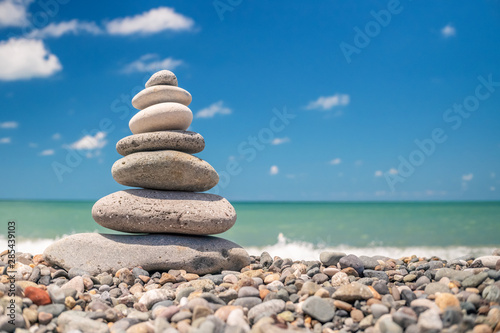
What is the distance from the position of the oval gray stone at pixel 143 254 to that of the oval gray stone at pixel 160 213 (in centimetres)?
23

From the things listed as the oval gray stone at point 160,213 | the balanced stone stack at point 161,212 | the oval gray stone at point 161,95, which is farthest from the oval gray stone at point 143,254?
the oval gray stone at point 161,95

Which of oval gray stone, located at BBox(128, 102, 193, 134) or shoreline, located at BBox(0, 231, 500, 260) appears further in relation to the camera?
shoreline, located at BBox(0, 231, 500, 260)

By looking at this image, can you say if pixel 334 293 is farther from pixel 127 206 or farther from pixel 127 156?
pixel 127 156

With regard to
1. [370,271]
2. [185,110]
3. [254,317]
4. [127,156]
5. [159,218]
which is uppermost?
[185,110]

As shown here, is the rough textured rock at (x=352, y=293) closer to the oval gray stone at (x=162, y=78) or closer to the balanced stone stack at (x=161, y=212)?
the balanced stone stack at (x=161, y=212)

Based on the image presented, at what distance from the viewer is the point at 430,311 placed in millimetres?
4238

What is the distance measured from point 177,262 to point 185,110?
3.11 m

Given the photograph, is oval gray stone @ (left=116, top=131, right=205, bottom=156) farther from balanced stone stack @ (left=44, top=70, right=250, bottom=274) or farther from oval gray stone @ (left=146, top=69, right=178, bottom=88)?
oval gray stone @ (left=146, top=69, right=178, bottom=88)

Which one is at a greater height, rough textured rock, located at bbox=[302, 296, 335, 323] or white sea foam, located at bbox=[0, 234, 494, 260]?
white sea foam, located at bbox=[0, 234, 494, 260]

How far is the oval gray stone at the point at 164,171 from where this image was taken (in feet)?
25.3

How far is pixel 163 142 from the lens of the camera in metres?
7.96

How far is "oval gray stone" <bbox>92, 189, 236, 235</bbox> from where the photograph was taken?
24.7 feet

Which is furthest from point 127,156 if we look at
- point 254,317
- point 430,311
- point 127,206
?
point 430,311

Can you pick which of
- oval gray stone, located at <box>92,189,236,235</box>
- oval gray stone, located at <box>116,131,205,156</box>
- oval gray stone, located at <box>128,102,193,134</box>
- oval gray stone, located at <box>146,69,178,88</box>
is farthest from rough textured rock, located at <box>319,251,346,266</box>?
oval gray stone, located at <box>146,69,178,88</box>
